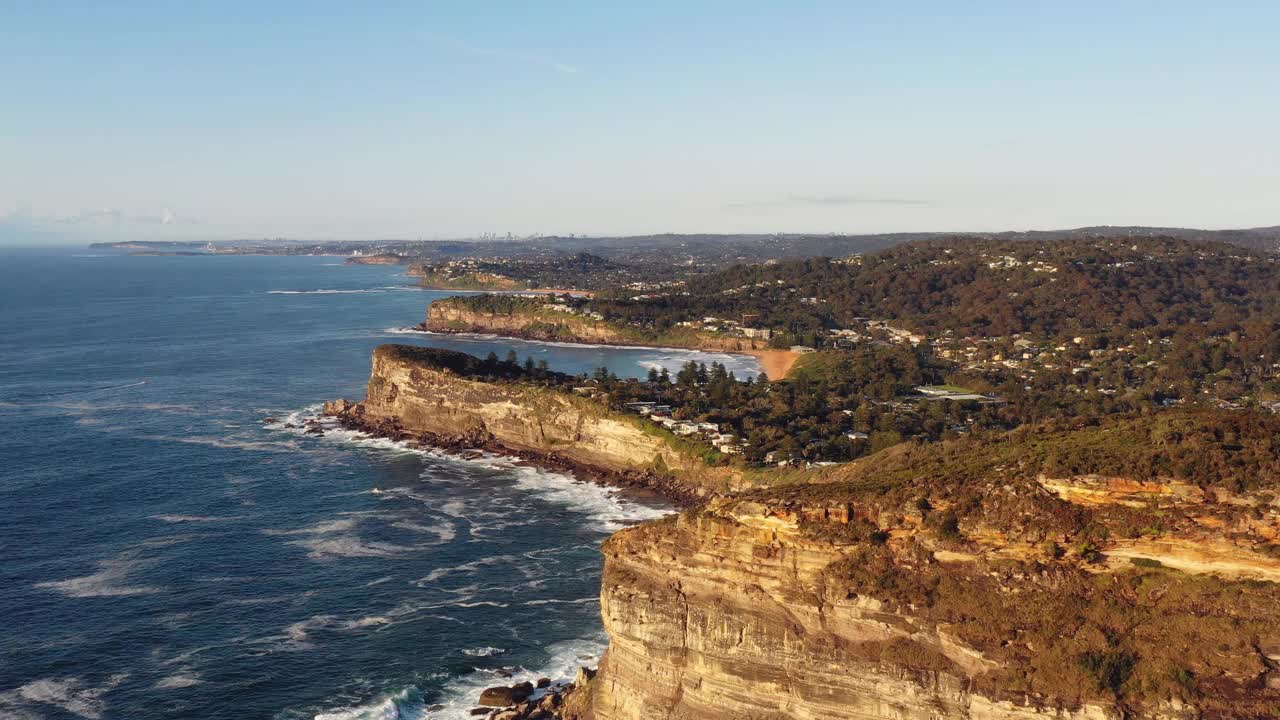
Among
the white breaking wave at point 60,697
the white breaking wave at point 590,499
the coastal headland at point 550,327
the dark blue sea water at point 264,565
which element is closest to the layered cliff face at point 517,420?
the white breaking wave at point 590,499

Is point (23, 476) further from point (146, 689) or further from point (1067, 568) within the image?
point (1067, 568)

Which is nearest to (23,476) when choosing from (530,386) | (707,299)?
(530,386)

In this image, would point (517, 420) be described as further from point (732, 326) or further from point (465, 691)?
point (732, 326)

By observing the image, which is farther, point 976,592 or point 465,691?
point 465,691

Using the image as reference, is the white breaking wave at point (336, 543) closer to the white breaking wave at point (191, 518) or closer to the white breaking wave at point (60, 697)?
the white breaking wave at point (191, 518)

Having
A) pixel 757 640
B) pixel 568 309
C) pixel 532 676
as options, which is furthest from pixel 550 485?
pixel 568 309
